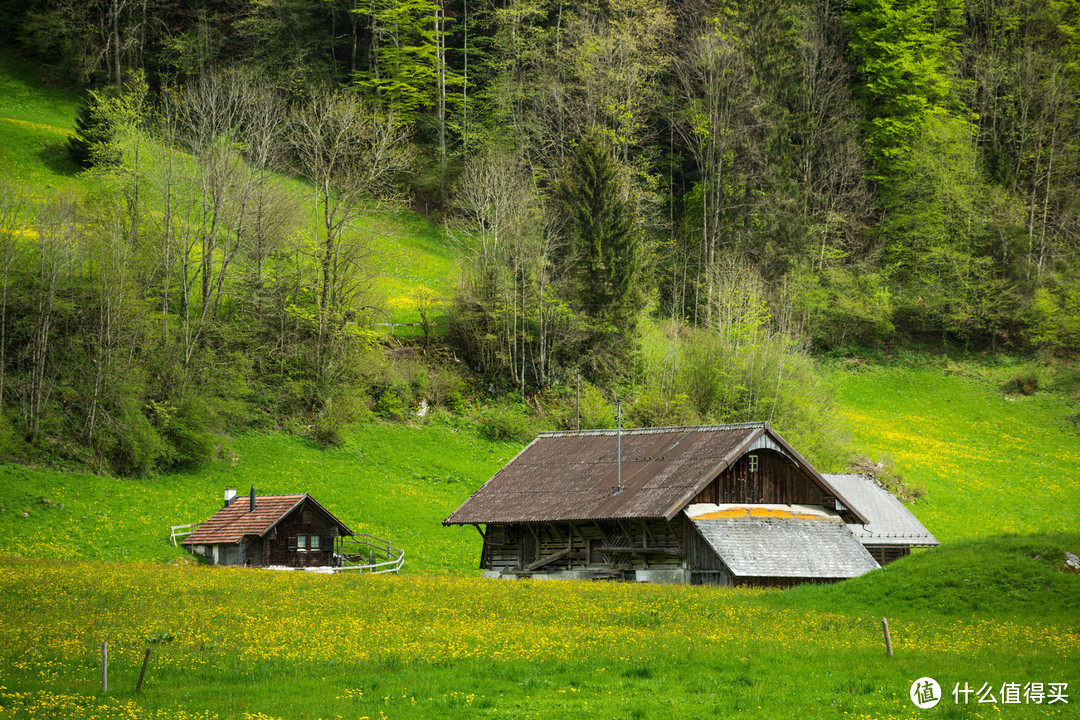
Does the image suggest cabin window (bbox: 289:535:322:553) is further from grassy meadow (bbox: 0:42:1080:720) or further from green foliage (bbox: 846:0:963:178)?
green foliage (bbox: 846:0:963:178)

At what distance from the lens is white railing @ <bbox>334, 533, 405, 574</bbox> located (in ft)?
134

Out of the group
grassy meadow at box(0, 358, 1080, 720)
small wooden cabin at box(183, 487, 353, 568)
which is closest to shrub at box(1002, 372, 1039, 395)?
grassy meadow at box(0, 358, 1080, 720)

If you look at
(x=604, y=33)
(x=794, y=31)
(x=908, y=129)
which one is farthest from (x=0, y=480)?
(x=908, y=129)

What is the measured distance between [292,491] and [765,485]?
22519 millimetres

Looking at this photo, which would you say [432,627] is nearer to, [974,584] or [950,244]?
[974,584]

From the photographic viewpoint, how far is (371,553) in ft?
143

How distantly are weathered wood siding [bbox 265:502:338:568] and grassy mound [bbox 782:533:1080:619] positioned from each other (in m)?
21.7

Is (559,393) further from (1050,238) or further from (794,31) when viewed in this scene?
(1050,238)

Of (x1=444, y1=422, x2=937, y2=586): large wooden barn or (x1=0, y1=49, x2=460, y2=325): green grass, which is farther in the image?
(x1=0, y1=49, x2=460, y2=325): green grass

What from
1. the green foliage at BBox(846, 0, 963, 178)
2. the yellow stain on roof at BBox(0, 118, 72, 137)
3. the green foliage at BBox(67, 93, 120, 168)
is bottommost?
the green foliage at BBox(67, 93, 120, 168)

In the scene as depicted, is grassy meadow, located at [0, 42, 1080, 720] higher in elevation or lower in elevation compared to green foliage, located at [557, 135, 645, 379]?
lower

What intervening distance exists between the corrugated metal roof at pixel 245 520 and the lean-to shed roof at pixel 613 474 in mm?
6455

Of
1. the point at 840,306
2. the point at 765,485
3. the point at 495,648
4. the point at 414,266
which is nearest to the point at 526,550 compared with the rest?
the point at 765,485

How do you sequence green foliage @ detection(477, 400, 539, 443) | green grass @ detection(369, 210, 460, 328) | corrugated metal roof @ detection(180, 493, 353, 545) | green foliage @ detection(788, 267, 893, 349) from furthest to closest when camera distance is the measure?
green foliage @ detection(788, 267, 893, 349), green grass @ detection(369, 210, 460, 328), green foliage @ detection(477, 400, 539, 443), corrugated metal roof @ detection(180, 493, 353, 545)
